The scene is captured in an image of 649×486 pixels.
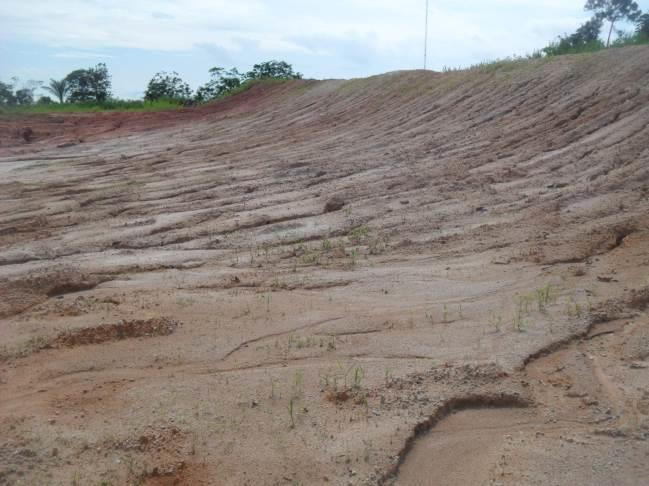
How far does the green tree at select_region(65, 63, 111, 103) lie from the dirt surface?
21.5m

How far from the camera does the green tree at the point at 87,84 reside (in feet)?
95.9

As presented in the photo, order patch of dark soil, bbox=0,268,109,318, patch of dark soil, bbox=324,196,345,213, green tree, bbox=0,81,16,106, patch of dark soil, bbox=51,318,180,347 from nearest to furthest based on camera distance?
patch of dark soil, bbox=51,318,180,347, patch of dark soil, bbox=0,268,109,318, patch of dark soil, bbox=324,196,345,213, green tree, bbox=0,81,16,106

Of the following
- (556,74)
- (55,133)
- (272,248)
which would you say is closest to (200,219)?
(272,248)

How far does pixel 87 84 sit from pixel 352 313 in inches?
1115

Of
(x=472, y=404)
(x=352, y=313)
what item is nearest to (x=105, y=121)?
(x=352, y=313)

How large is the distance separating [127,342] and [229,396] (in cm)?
97

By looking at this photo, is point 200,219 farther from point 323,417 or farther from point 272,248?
point 323,417

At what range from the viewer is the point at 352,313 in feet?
14.4

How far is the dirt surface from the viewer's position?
2.99m

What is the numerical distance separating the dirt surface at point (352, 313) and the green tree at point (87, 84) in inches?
847

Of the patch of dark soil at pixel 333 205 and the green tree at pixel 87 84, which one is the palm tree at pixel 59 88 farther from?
the patch of dark soil at pixel 333 205

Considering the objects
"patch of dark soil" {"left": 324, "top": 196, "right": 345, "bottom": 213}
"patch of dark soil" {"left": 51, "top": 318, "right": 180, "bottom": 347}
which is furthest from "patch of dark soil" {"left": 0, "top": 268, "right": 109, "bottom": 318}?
"patch of dark soil" {"left": 324, "top": 196, "right": 345, "bottom": 213}

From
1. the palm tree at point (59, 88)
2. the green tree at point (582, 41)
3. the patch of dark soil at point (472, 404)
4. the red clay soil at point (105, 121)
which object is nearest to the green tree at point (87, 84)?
the palm tree at point (59, 88)

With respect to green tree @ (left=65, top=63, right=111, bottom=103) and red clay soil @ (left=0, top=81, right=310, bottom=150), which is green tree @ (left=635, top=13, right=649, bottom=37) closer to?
red clay soil @ (left=0, top=81, right=310, bottom=150)
